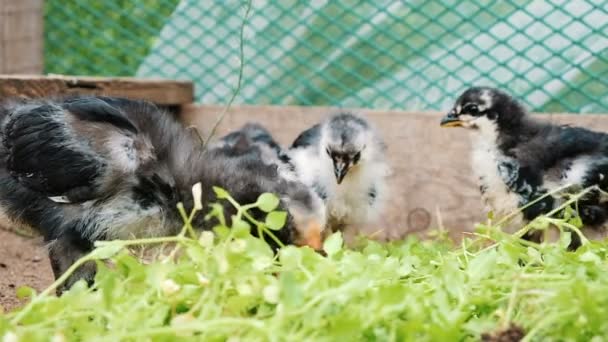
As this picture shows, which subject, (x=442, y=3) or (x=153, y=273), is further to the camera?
→ (x=442, y=3)

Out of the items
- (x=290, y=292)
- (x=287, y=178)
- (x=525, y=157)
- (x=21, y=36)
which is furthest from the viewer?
(x=21, y=36)

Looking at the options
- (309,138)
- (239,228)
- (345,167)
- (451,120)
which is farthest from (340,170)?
(239,228)

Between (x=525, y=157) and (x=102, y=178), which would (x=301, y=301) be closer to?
(x=102, y=178)

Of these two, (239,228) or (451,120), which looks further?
(451,120)

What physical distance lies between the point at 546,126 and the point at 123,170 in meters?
1.93

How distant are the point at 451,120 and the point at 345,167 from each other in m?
0.56

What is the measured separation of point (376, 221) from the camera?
15.0 feet

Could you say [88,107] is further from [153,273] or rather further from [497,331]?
[497,331]

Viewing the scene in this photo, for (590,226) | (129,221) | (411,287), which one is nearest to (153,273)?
(411,287)

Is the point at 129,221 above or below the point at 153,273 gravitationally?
below

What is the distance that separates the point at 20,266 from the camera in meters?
4.47

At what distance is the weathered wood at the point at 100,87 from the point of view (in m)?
4.37

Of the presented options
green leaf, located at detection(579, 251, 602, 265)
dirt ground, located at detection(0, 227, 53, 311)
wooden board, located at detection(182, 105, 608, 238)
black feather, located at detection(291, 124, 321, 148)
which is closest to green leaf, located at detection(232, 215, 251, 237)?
green leaf, located at detection(579, 251, 602, 265)

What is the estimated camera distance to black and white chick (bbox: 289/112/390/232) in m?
4.24
